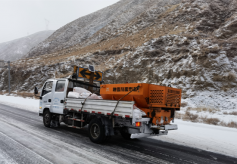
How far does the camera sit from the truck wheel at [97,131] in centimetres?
574

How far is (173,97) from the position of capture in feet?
19.0

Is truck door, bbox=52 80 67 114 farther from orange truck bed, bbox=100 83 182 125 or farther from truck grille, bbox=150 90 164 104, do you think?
truck grille, bbox=150 90 164 104

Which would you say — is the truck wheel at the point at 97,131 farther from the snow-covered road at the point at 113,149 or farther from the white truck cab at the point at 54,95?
the white truck cab at the point at 54,95

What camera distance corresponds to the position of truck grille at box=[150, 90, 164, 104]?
527 cm

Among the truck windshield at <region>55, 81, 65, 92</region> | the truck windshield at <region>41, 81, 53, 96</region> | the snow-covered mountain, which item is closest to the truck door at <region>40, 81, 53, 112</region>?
the truck windshield at <region>41, 81, 53, 96</region>

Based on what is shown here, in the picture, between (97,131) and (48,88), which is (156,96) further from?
(48,88)

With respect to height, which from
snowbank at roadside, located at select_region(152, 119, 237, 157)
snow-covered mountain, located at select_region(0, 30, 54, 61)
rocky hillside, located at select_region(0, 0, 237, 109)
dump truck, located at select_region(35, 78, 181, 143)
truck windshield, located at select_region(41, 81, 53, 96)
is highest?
snow-covered mountain, located at select_region(0, 30, 54, 61)

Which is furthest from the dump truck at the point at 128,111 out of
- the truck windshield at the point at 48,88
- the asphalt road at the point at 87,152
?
the truck windshield at the point at 48,88

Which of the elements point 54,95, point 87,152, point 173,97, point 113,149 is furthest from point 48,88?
point 173,97

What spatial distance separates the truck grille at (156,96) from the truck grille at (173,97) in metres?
0.27

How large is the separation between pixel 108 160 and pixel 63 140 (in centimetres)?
238

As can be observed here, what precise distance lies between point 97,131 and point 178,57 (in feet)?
65.8

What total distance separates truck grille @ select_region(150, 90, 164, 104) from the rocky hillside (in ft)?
45.6

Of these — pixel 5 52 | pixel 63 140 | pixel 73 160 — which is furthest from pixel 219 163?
pixel 5 52
